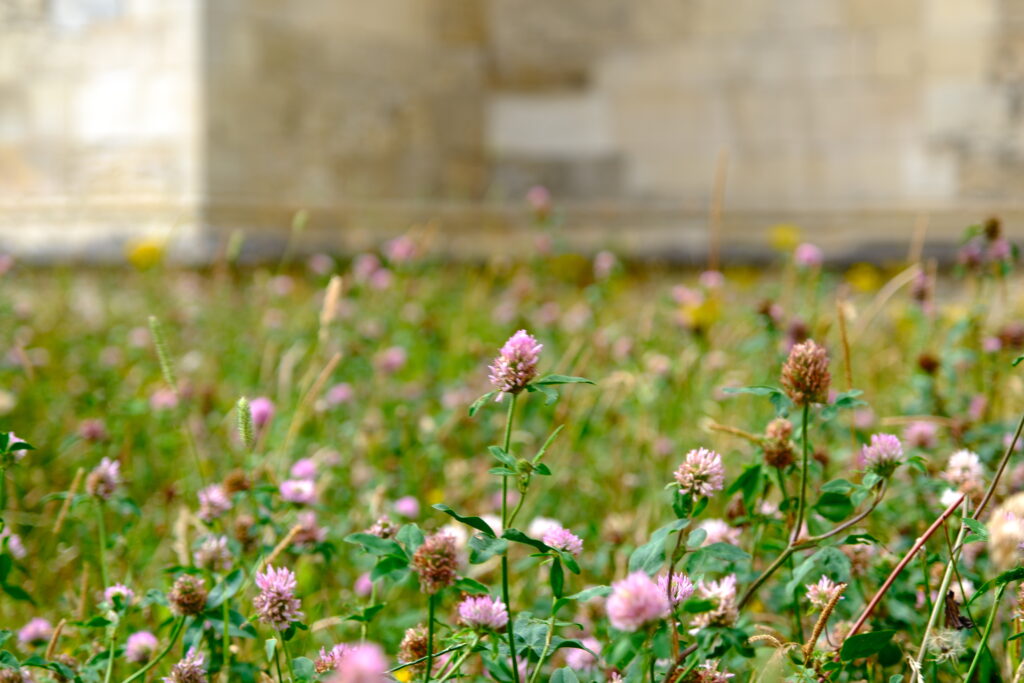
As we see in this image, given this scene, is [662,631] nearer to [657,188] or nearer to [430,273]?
[430,273]

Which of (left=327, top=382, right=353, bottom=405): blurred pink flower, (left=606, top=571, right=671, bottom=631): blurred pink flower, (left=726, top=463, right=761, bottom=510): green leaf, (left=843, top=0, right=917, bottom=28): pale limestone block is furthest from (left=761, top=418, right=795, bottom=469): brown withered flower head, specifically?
(left=843, top=0, right=917, bottom=28): pale limestone block

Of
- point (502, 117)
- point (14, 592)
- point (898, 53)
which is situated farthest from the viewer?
point (502, 117)

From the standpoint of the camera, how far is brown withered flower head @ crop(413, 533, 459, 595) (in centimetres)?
65

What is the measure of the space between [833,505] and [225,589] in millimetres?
520

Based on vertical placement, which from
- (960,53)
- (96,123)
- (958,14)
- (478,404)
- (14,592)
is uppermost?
(958,14)

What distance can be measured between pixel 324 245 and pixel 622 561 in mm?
3876

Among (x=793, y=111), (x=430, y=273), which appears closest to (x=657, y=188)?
(x=793, y=111)

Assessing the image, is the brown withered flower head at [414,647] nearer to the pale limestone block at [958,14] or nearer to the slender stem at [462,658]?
the slender stem at [462,658]

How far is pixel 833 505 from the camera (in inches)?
33.4

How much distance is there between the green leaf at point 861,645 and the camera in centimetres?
69

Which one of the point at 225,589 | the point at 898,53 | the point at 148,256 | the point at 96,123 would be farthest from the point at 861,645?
the point at 898,53

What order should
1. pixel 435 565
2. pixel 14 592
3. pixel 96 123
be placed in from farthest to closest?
pixel 96 123 < pixel 14 592 < pixel 435 565

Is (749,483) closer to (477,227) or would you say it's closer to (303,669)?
(303,669)

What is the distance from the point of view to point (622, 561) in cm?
138
